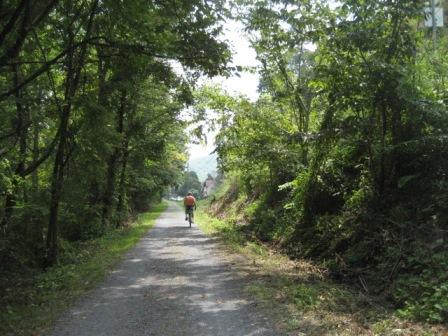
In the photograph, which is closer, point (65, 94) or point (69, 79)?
point (69, 79)

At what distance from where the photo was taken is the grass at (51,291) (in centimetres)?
798

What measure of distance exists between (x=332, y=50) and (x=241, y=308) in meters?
6.20

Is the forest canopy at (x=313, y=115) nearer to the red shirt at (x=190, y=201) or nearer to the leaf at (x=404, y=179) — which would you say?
the leaf at (x=404, y=179)

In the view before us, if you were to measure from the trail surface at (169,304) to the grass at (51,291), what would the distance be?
0.33 metres

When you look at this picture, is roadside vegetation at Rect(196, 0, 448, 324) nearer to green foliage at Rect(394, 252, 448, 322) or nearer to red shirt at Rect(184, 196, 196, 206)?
green foliage at Rect(394, 252, 448, 322)

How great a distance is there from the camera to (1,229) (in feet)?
42.0

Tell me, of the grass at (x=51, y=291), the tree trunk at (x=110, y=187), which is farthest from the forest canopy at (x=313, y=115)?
the tree trunk at (x=110, y=187)

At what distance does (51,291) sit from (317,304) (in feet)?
18.4

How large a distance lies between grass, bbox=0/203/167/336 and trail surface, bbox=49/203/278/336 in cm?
33

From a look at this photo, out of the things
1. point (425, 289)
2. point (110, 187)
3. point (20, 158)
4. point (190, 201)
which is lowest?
point (425, 289)

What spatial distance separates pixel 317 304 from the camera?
824 centimetres

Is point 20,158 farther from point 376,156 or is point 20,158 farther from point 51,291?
point 376,156

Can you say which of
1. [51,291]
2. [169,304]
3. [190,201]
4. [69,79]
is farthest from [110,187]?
[169,304]

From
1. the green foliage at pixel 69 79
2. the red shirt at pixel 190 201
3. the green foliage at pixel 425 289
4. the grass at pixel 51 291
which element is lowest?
the grass at pixel 51 291
